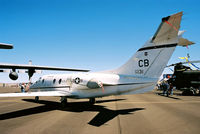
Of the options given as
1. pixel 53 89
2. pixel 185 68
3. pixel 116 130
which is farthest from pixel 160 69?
pixel 185 68

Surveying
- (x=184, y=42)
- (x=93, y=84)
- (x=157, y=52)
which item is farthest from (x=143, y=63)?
(x=93, y=84)

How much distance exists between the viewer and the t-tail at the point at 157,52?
21.6 ft

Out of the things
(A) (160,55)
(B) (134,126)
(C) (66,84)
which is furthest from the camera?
(C) (66,84)

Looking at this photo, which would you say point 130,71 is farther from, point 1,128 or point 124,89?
point 1,128

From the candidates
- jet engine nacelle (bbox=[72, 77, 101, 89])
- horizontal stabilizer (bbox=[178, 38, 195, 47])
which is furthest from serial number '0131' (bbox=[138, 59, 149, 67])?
jet engine nacelle (bbox=[72, 77, 101, 89])

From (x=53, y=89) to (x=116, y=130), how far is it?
9.08 m

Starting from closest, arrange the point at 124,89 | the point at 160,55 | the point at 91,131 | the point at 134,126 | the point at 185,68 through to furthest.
→ 1. the point at 91,131
2. the point at 134,126
3. the point at 160,55
4. the point at 124,89
5. the point at 185,68

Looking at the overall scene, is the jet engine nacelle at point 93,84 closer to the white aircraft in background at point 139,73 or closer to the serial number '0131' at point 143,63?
the white aircraft in background at point 139,73

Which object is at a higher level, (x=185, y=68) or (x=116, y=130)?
(x=185, y=68)

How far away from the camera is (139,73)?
28.2 feet

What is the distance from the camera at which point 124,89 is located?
8.62 metres

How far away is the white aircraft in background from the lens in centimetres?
711

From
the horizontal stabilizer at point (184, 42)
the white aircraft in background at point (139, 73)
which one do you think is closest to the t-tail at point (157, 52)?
the white aircraft in background at point (139, 73)

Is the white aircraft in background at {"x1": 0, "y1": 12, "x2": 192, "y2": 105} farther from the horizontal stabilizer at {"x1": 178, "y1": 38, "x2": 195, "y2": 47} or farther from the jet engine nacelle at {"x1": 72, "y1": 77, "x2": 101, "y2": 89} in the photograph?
the horizontal stabilizer at {"x1": 178, "y1": 38, "x2": 195, "y2": 47}
